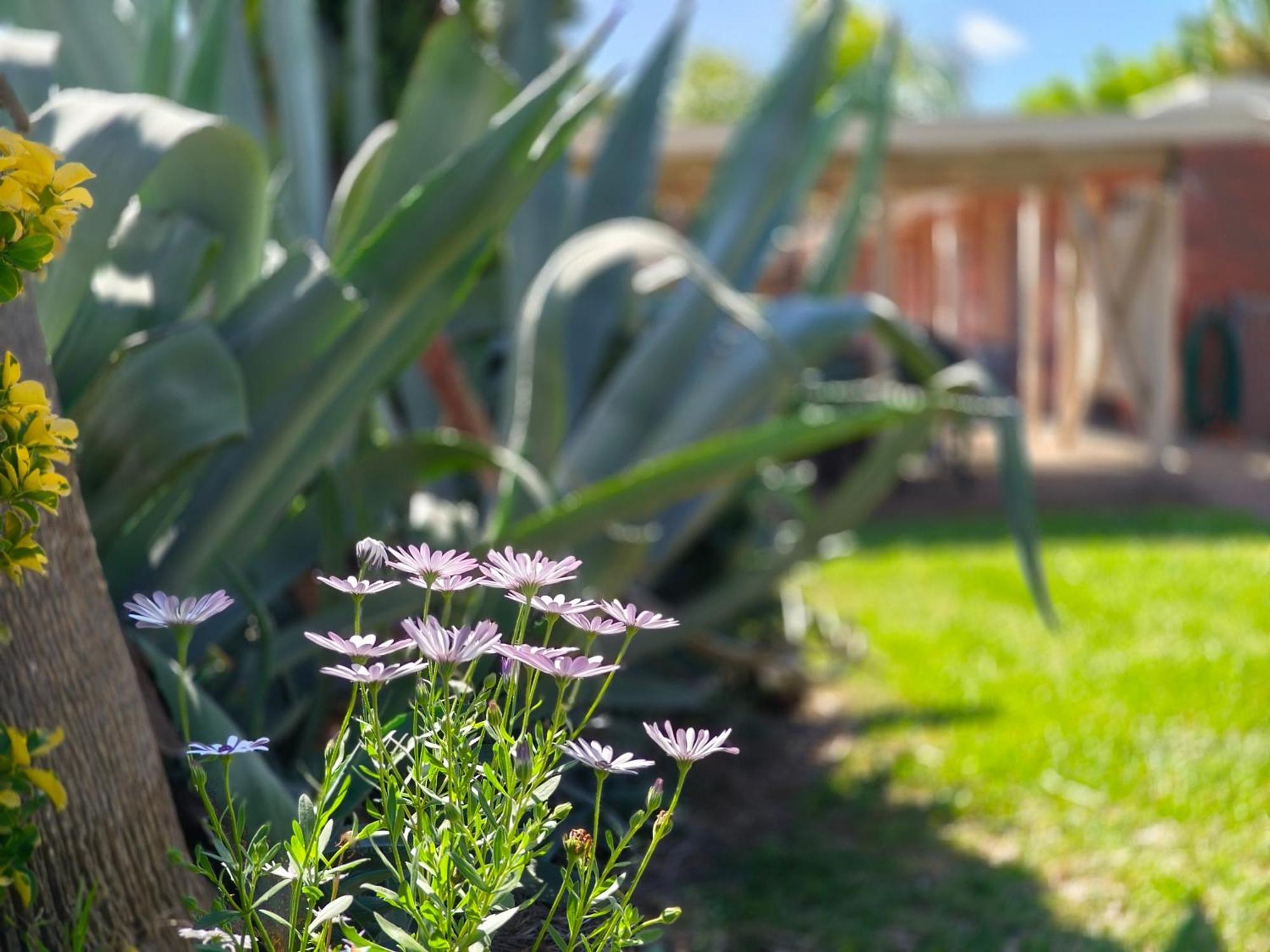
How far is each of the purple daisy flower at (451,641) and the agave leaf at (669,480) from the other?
0.99 m

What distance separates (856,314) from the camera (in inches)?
112

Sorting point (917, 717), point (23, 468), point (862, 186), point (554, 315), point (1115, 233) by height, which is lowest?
point (1115, 233)

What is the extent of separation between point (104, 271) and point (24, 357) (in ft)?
2.19

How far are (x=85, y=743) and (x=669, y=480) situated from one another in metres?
1.04

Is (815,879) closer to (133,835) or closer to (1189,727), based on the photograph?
(1189,727)

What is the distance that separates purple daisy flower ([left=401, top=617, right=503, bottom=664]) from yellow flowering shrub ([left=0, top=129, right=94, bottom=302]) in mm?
501

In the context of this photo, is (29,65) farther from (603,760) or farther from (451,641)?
(603,760)

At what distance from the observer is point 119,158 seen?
1813 millimetres

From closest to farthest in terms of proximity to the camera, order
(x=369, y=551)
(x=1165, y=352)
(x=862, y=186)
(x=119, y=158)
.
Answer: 1. (x=369, y=551)
2. (x=119, y=158)
3. (x=862, y=186)
4. (x=1165, y=352)

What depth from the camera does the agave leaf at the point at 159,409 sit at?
1.82 m

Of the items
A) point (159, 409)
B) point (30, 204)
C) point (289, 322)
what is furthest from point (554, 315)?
point (30, 204)

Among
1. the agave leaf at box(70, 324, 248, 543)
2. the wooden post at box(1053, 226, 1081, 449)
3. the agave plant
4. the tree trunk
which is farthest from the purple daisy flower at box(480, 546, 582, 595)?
the wooden post at box(1053, 226, 1081, 449)

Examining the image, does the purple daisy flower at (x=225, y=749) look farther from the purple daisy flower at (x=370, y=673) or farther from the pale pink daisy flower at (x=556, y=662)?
the pale pink daisy flower at (x=556, y=662)

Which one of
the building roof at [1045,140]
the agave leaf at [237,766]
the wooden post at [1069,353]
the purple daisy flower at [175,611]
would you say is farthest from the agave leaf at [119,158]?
the wooden post at [1069,353]
